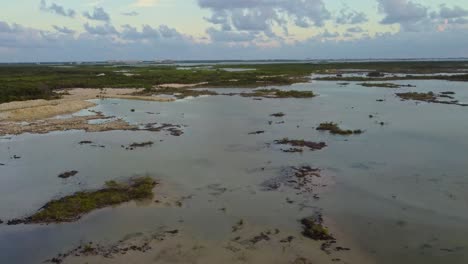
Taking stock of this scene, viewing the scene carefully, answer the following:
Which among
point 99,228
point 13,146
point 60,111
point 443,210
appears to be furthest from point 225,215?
point 60,111

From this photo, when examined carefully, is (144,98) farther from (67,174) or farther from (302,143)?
(67,174)

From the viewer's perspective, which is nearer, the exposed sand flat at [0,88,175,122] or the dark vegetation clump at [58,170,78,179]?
the dark vegetation clump at [58,170,78,179]

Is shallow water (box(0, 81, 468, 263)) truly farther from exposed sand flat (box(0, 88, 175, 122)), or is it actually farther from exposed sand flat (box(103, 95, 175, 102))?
exposed sand flat (box(103, 95, 175, 102))

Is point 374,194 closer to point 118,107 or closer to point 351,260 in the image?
point 351,260

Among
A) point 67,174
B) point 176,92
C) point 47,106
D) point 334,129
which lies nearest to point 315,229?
point 67,174

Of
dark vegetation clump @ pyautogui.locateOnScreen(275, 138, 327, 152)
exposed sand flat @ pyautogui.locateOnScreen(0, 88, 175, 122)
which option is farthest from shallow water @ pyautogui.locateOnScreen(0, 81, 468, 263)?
exposed sand flat @ pyautogui.locateOnScreen(0, 88, 175, 122)

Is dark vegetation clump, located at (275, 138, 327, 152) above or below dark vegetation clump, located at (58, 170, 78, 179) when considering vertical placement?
above

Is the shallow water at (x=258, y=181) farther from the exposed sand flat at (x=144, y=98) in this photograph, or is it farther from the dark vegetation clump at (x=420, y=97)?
the exposed sand flat at (x=144, y=98)
